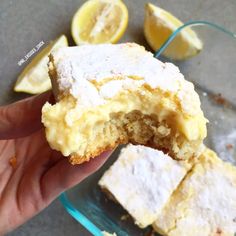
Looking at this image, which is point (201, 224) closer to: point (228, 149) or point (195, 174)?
point (195, 174)

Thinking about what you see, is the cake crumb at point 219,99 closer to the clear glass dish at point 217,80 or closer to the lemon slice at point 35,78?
the clear glass dish at point 217,80

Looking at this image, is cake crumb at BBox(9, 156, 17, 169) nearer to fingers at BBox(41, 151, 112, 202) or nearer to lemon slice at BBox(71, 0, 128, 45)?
fingers at BBox(41, 151, 112, 202)

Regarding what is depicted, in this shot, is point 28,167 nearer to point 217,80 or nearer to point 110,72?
point 110,72

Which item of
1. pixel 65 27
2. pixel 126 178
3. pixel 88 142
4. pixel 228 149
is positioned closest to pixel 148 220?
pixel 126 178

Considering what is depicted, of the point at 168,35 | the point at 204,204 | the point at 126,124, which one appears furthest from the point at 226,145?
the point at 126,124

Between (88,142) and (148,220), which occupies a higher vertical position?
(88,142)

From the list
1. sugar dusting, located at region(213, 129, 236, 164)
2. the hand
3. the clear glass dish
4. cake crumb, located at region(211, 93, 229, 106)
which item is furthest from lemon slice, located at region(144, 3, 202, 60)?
the hand
